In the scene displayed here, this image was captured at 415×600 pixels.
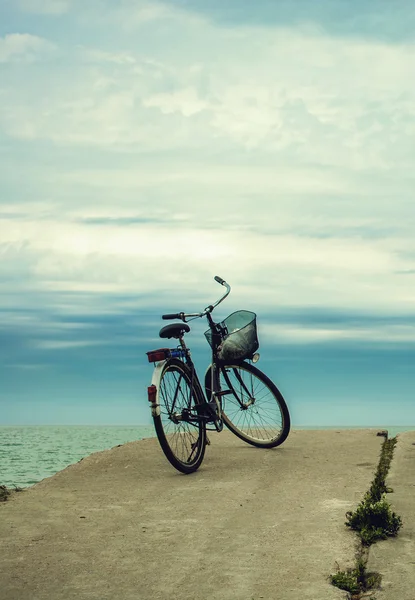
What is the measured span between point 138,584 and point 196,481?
263cm

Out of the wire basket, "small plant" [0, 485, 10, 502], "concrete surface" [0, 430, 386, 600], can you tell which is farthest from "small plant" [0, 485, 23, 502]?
the wire basket

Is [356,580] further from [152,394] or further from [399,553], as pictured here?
[152,394]

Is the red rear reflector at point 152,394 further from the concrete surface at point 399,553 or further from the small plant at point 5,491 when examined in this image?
the concrete surface at point 399,553

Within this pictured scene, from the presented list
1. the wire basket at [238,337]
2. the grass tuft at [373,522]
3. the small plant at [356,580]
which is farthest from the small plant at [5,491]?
the small plant at [356,580]

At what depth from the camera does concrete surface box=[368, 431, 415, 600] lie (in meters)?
3.90

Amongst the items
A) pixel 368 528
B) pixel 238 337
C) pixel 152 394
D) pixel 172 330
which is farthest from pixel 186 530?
pixel 238 337

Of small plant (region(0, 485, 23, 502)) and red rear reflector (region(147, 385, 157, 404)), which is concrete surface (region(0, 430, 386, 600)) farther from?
red rear reflector (region(147, 385, 157, 404))

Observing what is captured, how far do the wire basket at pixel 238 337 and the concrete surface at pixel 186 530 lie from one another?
0.97 metres

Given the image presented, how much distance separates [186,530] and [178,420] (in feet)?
7.42

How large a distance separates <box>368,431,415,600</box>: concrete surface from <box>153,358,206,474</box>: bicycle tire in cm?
170

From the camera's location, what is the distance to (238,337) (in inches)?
313

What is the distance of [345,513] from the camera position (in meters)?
5.27

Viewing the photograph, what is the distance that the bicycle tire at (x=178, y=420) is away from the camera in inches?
275

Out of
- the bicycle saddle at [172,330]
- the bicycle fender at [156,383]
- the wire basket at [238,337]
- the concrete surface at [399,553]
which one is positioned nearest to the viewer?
the concrete surface at [399,553]
